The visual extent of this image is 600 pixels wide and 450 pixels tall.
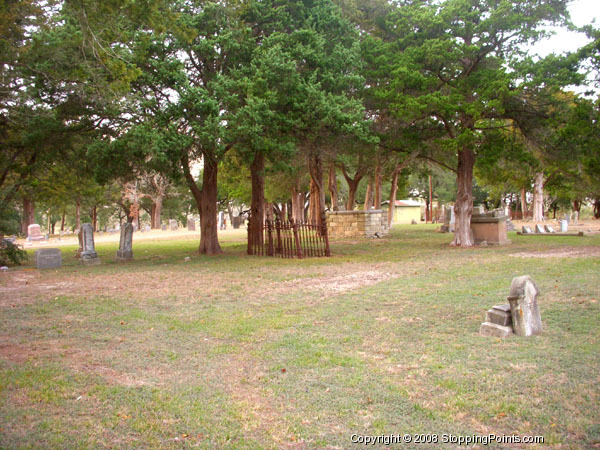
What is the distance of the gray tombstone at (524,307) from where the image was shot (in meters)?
5.51

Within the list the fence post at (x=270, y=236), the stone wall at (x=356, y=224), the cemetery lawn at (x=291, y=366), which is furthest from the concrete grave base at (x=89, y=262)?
the stone wall at (x=356, y=224)

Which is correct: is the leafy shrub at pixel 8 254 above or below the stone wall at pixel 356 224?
below

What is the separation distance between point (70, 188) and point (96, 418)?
1925cm

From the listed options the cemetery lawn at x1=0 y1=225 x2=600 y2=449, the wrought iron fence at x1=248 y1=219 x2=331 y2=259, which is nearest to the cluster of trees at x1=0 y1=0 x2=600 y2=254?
the wrought iron fence at x1=248 y1=219 x2=331 y2=259

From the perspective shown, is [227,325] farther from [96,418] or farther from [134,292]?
[134,292]

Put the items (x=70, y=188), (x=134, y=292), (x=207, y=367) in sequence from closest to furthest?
(x=207, y=367) → (x=134, y=292) → (x=70, y=188)

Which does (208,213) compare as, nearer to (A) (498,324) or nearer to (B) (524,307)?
(A) (498,324)

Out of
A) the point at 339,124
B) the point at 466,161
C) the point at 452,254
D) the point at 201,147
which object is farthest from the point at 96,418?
the point at 466,161

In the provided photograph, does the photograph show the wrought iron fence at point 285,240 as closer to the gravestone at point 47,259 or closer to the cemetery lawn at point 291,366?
the cemetery lawn at point 291,366

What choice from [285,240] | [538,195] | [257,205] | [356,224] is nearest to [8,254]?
[257,205]

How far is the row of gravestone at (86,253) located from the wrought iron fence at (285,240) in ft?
14.8

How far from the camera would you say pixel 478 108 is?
Answer: 1585 cm

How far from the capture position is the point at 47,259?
14852 mm

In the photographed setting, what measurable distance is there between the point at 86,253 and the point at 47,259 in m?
1.19
